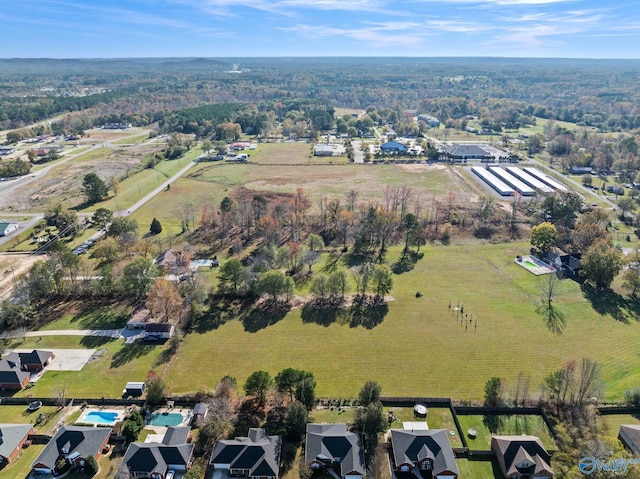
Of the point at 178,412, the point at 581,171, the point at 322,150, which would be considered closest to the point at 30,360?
the point at 178,412

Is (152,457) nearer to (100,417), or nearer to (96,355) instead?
(100,417)

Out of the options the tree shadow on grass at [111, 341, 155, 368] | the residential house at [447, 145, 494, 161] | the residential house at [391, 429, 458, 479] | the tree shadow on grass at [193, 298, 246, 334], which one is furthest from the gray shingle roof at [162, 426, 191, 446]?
the residential house at [447, 145, 494, 161]

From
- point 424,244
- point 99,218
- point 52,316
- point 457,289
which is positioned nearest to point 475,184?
point 424,244

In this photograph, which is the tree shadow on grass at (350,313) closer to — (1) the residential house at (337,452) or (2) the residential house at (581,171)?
(1) the residential house at (337,452)

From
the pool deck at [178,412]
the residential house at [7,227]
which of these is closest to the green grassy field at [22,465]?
the pool deck at [178,412]

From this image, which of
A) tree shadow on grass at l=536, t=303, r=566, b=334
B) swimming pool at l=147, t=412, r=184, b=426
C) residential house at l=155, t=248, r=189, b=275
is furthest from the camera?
residential house at l=155, t=248, r=189, b=275

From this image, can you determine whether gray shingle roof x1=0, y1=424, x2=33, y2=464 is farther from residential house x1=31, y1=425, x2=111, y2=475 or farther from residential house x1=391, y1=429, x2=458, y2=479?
residential house x1=391, y1=429, x2=458, y2=479
